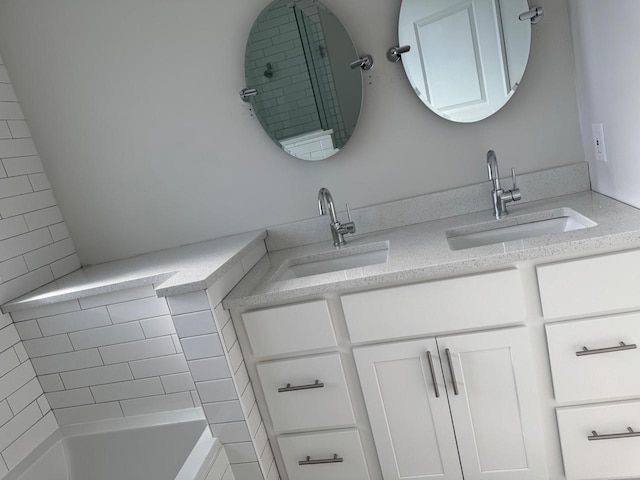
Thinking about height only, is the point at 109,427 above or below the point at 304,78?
below

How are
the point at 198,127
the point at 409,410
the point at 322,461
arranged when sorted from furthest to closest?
the point at 198,127 < the point at 322,461 < the point at 409,410

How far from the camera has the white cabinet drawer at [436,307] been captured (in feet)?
4.84

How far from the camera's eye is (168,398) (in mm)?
1930

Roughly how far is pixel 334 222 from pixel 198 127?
72cm

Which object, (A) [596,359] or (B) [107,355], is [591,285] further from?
(B) [107,355]

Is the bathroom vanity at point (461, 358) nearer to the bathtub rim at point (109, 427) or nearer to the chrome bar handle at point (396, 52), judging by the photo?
the bathtub rim at point (109, 427)

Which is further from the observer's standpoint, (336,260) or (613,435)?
(336,260)

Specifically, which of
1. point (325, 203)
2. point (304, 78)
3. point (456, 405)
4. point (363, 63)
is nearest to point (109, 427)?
point (325, 203)

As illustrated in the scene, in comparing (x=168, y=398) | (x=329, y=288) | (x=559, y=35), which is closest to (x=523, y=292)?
(x=329, y=288)

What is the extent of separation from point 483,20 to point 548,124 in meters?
0.47

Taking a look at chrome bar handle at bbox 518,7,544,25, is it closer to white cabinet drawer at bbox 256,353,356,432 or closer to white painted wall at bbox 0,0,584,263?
white painted wall at bbox 0,0,584,263

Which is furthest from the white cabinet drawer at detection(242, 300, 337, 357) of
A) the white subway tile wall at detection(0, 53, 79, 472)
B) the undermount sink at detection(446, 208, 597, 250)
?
the white subway tile wall at detection(0, 53, 79, 472)

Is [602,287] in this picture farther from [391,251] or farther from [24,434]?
[24,434]

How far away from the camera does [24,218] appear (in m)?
2.03
